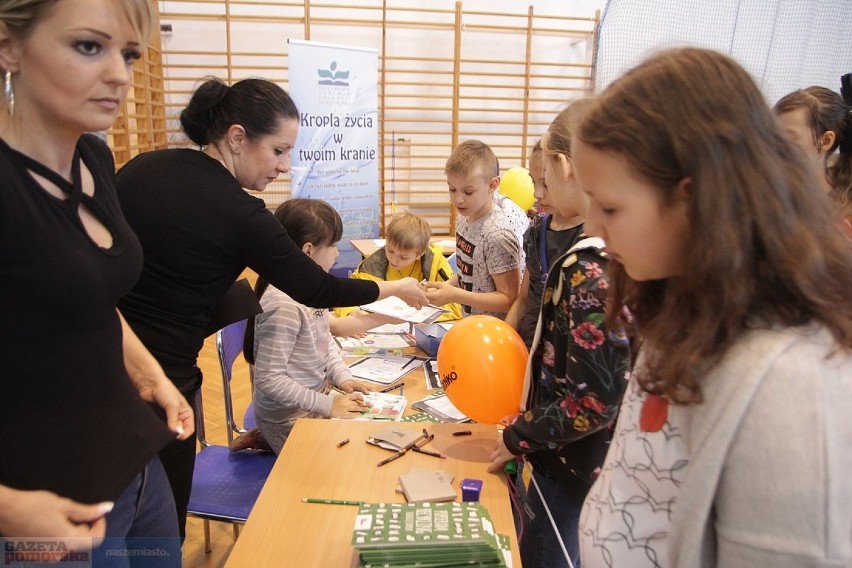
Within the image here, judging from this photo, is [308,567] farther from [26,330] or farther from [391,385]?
[391,385]

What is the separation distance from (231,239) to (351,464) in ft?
2.20

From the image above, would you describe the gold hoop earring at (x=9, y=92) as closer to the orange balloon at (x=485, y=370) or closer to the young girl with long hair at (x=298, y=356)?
the young girl with long hair at (x=298, y=356)

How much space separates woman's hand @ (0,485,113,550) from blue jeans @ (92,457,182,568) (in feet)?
0.70

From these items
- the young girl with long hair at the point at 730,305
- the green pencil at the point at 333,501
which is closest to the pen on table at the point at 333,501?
the green pencil at the point at 333,501

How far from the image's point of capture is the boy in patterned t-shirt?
95.2 inches

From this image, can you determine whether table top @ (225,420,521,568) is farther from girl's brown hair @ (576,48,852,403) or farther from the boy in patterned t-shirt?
the boy in patterned t-shirt

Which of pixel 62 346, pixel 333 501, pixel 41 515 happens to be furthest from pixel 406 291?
pixel 41 515

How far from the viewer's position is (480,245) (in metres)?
2.58

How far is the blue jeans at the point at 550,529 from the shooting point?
144cm

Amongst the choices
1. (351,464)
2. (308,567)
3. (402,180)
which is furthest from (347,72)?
(308,567)

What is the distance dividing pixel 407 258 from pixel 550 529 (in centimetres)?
183

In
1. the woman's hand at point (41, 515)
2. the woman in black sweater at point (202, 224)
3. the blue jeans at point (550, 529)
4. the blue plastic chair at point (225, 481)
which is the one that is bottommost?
the blue plastic chair at point (225, 481)

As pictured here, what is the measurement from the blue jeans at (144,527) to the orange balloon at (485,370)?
0.76m

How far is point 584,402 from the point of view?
1217mm
